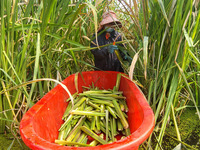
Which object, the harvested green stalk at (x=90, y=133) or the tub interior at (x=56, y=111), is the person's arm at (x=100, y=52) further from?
the harvested green stalk at (x=90, y=133)

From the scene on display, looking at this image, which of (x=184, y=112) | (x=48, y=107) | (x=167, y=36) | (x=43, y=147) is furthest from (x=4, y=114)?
(x=184, y=112)

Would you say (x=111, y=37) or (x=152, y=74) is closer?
(x=152, y=74)

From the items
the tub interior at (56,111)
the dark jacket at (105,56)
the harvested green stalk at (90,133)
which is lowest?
the harvested green stalk at (90,133)

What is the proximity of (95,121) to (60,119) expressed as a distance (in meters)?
0.20

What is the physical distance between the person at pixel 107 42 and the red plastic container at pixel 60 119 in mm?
119

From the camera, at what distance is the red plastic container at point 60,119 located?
52 centimetres

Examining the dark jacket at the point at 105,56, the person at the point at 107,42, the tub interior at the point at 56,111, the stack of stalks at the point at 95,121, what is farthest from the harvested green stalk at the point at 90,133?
the dark jacket at the point at 105,56

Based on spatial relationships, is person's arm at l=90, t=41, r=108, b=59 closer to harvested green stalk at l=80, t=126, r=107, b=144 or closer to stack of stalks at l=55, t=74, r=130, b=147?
stack of stalks at l=55, t=74, r=130, b=147

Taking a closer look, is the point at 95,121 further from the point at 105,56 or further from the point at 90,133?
the point at 105,56

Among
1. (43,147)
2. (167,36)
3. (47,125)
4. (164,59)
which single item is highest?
(167,36)

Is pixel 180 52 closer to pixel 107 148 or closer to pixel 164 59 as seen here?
pixel 164 59

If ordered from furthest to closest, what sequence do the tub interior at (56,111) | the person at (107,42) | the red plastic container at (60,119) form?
the person at (107,42) < the tub interior at (56,111) < the red plastic container at (60,119)

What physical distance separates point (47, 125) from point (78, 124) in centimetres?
19

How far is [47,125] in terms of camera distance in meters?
0.80
